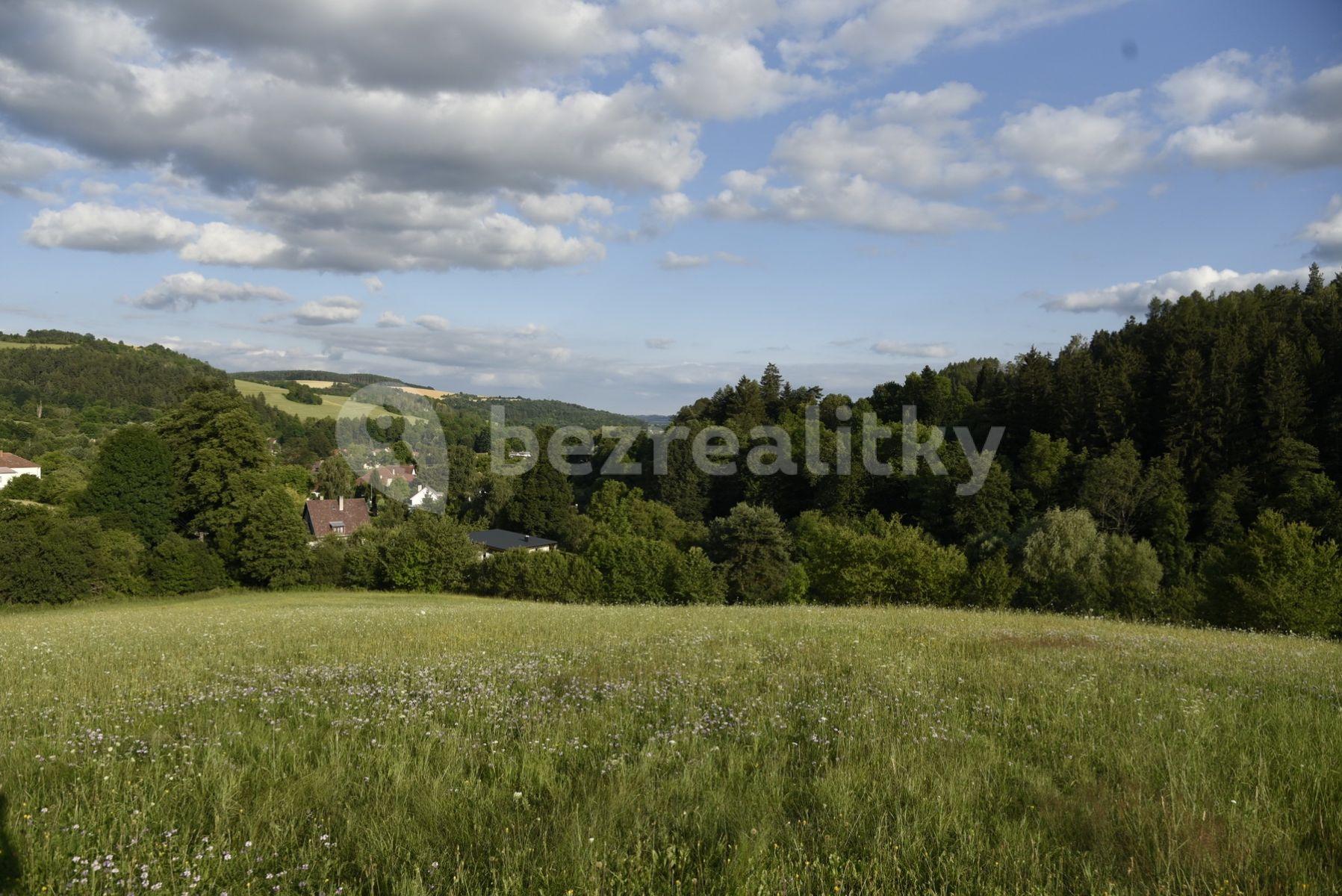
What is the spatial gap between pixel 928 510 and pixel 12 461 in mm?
110718

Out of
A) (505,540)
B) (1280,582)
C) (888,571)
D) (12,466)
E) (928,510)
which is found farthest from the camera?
(12,466)

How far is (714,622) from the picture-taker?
14.5 meters

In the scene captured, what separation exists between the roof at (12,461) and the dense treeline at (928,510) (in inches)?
1280

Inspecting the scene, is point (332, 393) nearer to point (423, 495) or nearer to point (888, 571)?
point (423, 495)

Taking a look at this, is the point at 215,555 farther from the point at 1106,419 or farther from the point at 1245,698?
the point at 1106,419

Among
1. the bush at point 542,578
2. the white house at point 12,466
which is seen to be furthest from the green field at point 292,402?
the bush at point 542,578

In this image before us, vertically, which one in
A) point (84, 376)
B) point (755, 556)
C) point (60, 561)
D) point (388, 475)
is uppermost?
point (84, 376)

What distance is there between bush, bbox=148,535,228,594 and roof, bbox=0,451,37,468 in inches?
2684

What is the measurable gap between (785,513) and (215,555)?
6089 centimetres

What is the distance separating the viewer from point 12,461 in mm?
91938

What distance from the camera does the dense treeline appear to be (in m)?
42.6

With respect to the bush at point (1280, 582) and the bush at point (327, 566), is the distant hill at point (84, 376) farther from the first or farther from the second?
the bush at point (1280, 582)

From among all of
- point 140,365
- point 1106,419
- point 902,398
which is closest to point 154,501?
point 1106,419

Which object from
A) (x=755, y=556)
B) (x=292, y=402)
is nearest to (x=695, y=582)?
(x=755, y=556)
